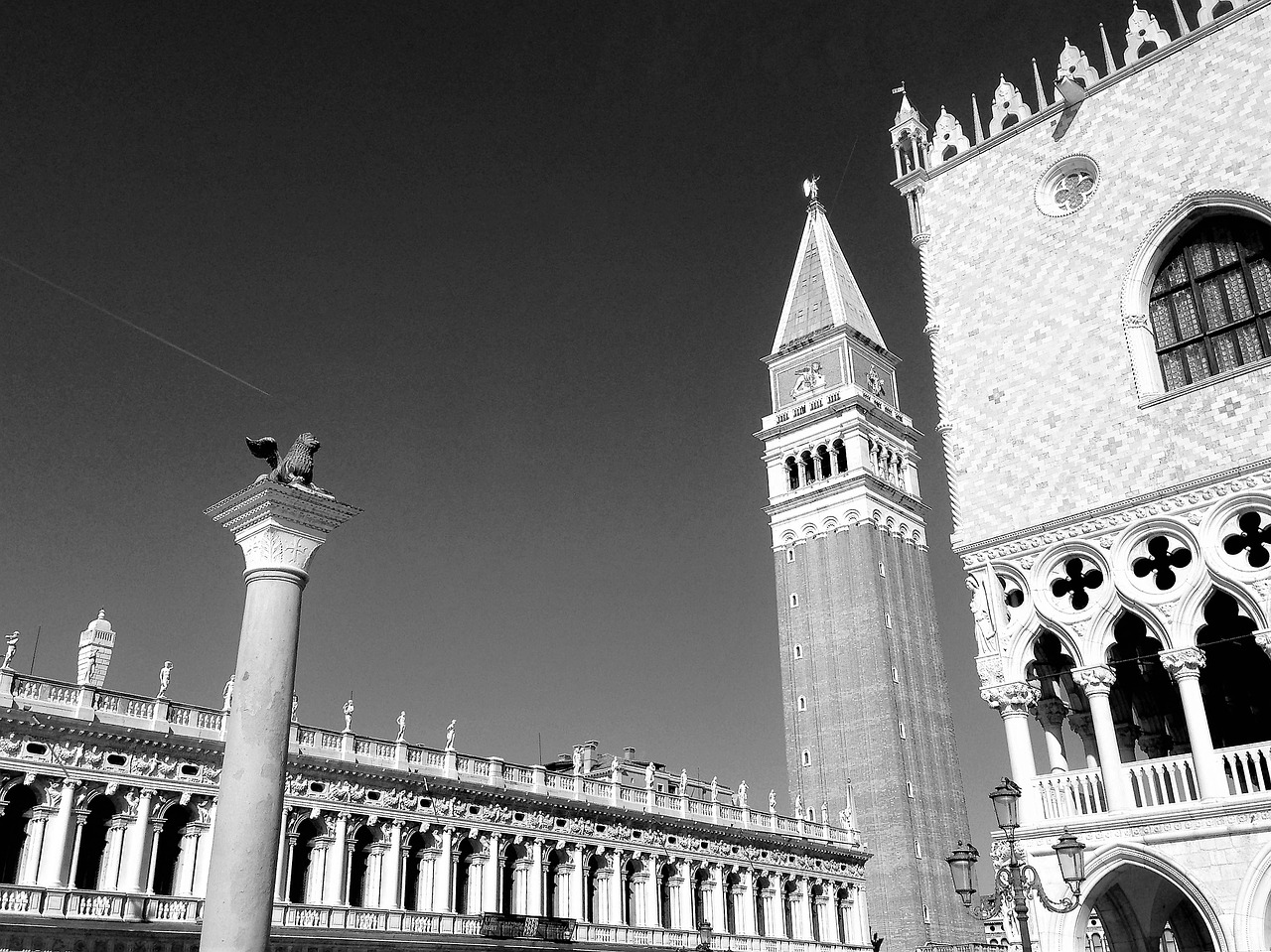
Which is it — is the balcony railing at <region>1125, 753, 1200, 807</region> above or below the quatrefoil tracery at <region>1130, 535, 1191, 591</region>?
below

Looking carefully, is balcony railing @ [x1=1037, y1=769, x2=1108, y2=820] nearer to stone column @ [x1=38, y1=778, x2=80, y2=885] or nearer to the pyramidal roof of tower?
stone column @ [x1=38, y1=778, x2=80, y2=885]

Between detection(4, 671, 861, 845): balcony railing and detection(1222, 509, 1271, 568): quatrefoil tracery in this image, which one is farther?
detection(4, 671, 861, 845): balcony railing

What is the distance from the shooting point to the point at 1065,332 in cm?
2170

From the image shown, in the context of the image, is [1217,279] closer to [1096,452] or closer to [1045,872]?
[1096,452]

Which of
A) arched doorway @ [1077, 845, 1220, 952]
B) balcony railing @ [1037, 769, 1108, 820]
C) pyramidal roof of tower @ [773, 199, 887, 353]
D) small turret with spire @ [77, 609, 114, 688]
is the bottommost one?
arched doorway @ [1077, 845, 1220, 952]

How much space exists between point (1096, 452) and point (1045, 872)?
23.3 ft

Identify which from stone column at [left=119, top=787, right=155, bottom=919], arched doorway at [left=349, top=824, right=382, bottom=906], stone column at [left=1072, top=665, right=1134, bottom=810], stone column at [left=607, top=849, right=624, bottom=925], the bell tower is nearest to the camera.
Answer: stone column at [left=1072, top=665, right=1134, bottom=810]

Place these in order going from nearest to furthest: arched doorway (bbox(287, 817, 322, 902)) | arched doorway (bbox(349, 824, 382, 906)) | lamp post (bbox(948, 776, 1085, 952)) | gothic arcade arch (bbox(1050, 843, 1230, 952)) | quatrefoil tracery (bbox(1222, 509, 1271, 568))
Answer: lamp post (bbox(948, 776, 1085, 952)) → quatrefoil tracery (bbox(1222, 509, 1271, 568)) → gothic arcade arch (bbox(1050, 843, 1230, 952)) → arched doorway (bbox(287, 817, 322, 902)) → arched doorway (bbox(349, 824, 382, 906))

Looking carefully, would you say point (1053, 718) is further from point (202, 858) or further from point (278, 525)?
point (202, 858)

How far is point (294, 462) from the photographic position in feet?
39.0

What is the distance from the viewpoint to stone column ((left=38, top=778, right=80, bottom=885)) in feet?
85.3

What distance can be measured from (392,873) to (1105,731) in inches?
810

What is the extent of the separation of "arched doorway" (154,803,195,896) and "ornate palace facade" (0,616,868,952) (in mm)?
37

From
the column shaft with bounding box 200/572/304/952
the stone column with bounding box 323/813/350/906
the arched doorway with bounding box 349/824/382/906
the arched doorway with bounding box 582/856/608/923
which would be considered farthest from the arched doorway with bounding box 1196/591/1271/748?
the arched doorway with bounding box 582/856/608/923
